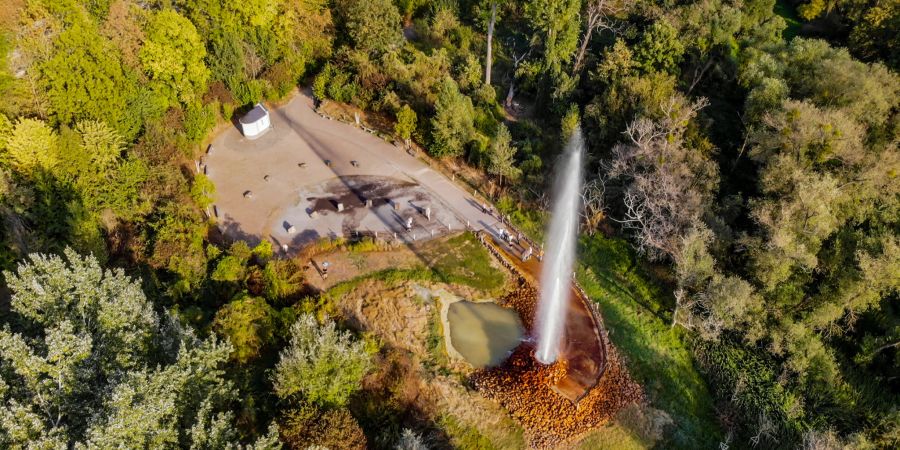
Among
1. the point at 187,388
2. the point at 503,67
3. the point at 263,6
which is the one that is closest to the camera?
the point at 187,388

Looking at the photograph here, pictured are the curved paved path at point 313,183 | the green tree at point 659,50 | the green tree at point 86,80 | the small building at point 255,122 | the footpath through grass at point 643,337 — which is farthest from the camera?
the green tree at point 659,50

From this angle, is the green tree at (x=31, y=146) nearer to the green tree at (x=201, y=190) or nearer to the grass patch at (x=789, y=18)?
the green tree at (x=201, y=190)

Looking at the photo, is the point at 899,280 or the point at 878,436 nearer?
the point at 878,436

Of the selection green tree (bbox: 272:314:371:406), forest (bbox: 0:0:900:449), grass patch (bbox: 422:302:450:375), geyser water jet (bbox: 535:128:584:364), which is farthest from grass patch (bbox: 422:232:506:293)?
green tree (bbox: 272:314:371:406)

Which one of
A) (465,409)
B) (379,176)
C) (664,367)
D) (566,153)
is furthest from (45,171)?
(664,367)

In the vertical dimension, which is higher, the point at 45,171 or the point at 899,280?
the point at 899,280

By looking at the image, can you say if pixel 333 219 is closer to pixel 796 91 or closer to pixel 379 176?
pixel 379 176

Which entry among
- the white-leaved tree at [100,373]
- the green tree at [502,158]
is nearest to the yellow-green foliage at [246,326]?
the white-leaved tree at [100,373]
